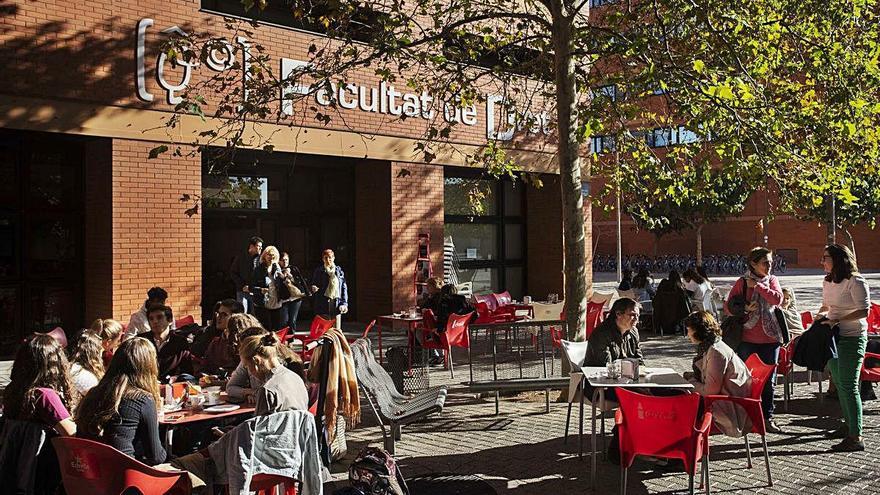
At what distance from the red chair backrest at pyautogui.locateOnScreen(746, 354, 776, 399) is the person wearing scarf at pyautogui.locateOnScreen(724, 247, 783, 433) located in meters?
1.18

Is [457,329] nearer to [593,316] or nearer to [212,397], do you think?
[593,316]

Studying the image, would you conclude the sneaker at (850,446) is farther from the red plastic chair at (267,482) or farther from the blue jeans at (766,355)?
the red plastic chair at (267,482)

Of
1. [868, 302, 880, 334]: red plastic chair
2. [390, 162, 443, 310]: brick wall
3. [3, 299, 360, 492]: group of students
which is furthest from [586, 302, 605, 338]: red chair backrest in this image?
[3, 299, 360, 492]: group of students

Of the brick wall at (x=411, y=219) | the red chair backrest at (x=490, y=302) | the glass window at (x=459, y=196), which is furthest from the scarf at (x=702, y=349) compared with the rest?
the glass window at (x=459, y=196)

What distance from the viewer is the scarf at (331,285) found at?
41.2 ft

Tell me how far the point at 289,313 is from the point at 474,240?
24.1 feet

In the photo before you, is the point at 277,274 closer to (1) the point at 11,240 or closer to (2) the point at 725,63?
(1) the point at 11,240

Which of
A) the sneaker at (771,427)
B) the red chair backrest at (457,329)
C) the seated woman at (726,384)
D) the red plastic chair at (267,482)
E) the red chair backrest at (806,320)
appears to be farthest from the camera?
the red chair backrest at (457,329)

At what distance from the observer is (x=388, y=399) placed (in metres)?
6.64

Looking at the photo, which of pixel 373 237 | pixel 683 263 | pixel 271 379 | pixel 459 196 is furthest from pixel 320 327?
pixel 683 263

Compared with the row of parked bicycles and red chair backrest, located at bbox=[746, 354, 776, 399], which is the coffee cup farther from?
the row of parked bicycles

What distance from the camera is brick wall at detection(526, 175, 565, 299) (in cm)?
1900

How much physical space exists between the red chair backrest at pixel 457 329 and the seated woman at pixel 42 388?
5975 millimetres

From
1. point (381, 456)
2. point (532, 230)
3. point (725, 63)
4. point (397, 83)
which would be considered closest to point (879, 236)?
point (532, 230)
